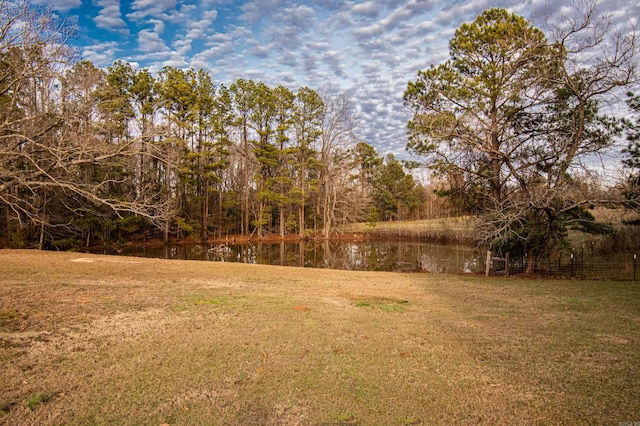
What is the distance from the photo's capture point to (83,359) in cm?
443

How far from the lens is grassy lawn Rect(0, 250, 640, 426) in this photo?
3531mm

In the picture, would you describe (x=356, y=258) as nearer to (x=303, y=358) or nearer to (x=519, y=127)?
(x=519, y=127)

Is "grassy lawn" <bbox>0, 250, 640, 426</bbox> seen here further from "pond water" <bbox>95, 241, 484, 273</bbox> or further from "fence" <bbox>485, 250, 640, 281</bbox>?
"pond water" <bbox>95, 241, 484, 273</bbox>

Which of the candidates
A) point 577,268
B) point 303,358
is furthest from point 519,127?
point 303,358

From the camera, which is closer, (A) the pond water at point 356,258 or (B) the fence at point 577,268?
(B) the fence at point 577,268

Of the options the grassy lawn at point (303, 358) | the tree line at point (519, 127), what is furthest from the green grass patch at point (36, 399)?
the tree line at point (519, 127)

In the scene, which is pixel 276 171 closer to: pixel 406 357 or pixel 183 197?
pixel 183 197

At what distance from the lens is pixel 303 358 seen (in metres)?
4.77

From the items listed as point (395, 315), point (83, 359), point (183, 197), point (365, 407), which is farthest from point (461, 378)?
point (183, 197)

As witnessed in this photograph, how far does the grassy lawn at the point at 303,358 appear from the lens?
353 cm

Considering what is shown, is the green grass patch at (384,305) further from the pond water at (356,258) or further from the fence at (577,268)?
the pond water at (356,258)

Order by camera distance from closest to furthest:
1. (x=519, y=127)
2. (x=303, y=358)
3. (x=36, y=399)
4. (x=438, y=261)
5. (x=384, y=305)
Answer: (x=36, y=399) → (x=303, y=358) → (x=384, y=305) → (x=519, y=127) → (x=438, y=261)

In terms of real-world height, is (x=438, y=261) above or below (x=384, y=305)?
below

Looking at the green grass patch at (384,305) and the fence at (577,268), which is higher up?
the fence at (577,268)
